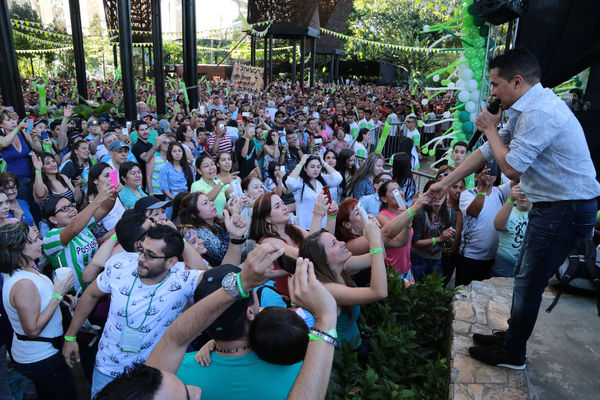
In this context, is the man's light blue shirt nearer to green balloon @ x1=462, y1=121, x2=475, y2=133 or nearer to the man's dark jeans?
the man's dark jeans

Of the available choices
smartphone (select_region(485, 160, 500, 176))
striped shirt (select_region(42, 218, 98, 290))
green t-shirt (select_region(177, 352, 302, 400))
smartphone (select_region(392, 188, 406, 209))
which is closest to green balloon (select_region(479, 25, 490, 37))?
smartphone (select_region(485, 160, 500, 176))

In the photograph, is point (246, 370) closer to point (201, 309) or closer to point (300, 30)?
point (201, 309)

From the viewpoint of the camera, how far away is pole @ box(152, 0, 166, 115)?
13.3 meters

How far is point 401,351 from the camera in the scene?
2771 millimetres

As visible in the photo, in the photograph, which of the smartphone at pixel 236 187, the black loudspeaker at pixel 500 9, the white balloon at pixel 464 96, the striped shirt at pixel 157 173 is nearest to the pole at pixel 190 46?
the striped shirt at pixel 157 173

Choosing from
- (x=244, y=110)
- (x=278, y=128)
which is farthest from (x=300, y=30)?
(x=278, y=128)

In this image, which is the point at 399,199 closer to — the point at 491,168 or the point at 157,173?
the point at 491,168

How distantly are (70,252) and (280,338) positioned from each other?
240 cm

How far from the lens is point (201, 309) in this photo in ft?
5.06

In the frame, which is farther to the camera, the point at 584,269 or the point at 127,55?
the point at 127,55

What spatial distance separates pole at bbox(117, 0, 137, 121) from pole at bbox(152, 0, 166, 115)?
2.36 meters

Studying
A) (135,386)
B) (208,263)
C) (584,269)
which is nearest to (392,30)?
(584,269)

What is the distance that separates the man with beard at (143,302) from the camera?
2.29 meters

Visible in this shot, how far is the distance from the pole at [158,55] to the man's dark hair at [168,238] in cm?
1270
